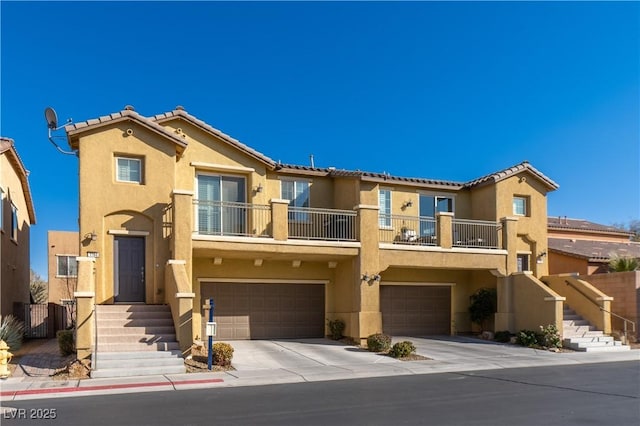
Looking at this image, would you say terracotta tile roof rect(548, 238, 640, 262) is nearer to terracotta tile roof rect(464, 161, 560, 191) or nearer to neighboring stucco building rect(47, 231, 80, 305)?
terracotta tile roof rect(464, 161, 560, 191)

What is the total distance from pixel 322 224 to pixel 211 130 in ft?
17.8

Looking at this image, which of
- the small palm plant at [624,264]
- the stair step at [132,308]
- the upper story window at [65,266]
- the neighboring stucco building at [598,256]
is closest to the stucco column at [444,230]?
the neighboring stucco building at [598,256]

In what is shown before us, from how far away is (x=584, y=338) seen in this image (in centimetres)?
1975

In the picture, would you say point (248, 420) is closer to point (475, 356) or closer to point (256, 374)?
point (256, 374)

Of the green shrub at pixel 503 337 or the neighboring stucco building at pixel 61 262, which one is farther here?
the neighboring stucco building at pixel 61 262

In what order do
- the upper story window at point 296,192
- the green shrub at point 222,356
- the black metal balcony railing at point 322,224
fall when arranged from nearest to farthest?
the green shrub at point 222,356 → the black metal balcony railing at point 322,224 → the upper story window at point 296,192

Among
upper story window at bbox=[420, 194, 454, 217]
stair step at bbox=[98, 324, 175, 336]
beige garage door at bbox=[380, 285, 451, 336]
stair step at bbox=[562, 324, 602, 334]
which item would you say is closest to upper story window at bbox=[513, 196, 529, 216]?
upper story window at bbox=[420, 194, 454, 217]

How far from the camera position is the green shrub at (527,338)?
19.6 metres

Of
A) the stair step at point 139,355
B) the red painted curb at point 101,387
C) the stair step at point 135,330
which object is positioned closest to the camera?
the red painted curb at point 101,387

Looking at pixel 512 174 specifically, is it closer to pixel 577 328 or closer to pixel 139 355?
pixel 577 328

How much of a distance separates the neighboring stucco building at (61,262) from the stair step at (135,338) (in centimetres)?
1960

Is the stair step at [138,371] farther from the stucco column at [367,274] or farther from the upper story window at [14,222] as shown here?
the upper story window at [14,222]

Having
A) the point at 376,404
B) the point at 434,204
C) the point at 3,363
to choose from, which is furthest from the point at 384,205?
the point at 3,363

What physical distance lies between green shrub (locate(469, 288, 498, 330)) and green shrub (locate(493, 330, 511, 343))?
1.21 meters
